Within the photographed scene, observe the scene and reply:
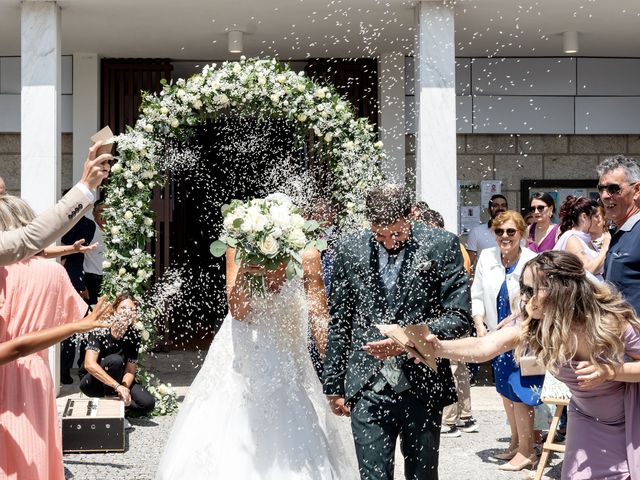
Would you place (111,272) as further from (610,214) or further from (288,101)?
(610,214)

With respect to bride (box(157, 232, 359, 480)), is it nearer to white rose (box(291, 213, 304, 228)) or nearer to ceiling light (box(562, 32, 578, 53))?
white rose (box(291, 213, 304, 228))

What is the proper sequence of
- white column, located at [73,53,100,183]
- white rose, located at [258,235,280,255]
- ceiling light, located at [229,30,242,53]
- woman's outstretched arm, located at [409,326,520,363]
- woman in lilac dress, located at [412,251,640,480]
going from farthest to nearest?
white column, located at [73,53,100,183], ceiling light, located at [229,30,242,53], white rose, located at [258,235,280,255], woman's outstretched arm, located at [409,326,520,363], woman in lilac dress, located at [412,251,640,480]

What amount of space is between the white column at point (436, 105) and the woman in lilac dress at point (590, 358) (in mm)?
5339

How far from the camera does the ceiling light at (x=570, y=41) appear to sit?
1027 cm

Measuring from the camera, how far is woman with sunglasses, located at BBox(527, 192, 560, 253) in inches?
334

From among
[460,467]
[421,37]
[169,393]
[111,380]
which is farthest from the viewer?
[421,37]

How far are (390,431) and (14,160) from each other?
816 cm

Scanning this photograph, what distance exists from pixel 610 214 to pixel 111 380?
4.47 m

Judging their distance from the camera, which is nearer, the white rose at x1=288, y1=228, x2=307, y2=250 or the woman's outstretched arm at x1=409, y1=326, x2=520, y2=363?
the woman's outstretched arm at x1=409, y1=326, x2=520, y2=363

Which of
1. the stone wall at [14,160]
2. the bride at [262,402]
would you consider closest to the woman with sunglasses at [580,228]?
the bride at [262,402]

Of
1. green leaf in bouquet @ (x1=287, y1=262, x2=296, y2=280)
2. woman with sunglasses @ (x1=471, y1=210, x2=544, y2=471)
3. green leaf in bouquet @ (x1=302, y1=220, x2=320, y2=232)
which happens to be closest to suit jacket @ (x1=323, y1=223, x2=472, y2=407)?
green leaf in bouquet @ (x1=287, y1=262, x2=296, y2=280)

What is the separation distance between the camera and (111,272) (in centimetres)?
811

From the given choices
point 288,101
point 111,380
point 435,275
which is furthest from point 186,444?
point 288,101

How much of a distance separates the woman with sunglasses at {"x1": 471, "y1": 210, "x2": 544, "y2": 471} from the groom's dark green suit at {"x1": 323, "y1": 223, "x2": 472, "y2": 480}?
1994 mm
